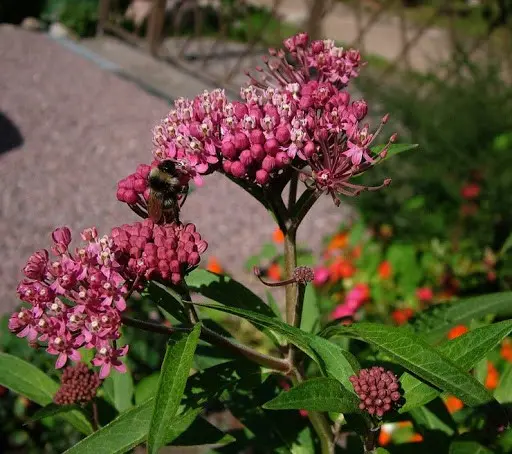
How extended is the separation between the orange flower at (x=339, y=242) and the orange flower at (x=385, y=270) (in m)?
0.44

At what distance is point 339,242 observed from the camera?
454 centimetres

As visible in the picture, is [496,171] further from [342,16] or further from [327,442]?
[342,16]

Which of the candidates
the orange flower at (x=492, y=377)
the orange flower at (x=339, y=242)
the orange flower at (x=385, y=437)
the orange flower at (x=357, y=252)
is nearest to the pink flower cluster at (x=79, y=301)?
the orange flower at (x=385, y=437)

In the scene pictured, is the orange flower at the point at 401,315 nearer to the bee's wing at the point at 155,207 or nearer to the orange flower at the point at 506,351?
the orange flower at the point at 506,351

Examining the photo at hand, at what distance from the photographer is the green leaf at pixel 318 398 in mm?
1011

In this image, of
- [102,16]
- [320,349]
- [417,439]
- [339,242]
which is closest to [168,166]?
[320,349]

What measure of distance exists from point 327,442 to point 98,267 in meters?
0.59

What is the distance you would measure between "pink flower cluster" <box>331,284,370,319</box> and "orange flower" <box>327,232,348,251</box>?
60 cm

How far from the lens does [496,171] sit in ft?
12.8

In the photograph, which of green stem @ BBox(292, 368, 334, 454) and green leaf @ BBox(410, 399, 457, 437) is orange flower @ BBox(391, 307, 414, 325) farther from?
green stem @ BBox(292, 368, 334, 454)

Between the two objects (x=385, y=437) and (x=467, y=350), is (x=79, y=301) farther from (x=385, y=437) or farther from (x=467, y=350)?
(x=385, y=437)

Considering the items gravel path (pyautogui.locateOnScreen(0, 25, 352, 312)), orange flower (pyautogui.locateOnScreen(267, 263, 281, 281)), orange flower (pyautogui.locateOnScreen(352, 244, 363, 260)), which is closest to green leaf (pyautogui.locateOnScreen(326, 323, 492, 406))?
orange flower (pyautogui.locateOnScreen(352, 244, 363, 260))

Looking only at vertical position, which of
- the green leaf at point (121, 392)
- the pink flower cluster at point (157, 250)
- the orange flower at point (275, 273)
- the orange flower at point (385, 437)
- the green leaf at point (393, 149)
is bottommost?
the orange flower at point (275, 273)

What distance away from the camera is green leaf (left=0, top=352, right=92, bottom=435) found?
1566 mm
